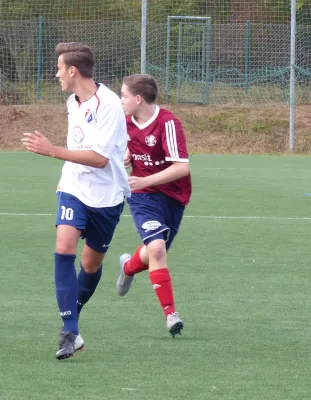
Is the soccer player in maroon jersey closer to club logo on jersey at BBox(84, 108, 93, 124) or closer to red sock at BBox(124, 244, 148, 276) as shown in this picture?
red sock at BBox(124, 244, 148, 276)

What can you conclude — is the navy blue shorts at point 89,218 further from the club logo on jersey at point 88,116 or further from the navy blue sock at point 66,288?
the club logo on jersey at point 88,116

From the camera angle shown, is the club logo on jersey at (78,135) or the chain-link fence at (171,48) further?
the chain-link fence at (171,48)

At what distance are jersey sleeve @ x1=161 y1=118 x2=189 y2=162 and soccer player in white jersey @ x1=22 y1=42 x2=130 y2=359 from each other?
2.20ft

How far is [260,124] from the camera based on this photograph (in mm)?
26359

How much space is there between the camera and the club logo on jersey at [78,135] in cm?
562

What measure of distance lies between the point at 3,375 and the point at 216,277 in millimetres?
3473

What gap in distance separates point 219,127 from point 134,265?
1958cm

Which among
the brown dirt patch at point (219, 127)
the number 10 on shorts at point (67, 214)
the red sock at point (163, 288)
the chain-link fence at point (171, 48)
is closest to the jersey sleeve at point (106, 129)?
the number 10 on shorts at point (67, 214)

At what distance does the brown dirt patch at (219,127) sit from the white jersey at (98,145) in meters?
19.2

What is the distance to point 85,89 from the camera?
566cm

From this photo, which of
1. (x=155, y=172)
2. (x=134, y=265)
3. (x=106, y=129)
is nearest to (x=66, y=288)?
(x=106, y=129)

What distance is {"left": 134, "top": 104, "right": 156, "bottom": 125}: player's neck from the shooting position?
6559 mm

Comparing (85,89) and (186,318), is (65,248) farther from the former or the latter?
(186,318)

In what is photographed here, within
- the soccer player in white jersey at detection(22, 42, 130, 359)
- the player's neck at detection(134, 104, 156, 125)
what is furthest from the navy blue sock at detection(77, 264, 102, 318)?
the player's neck at detection(134, 104, 156, 125)
